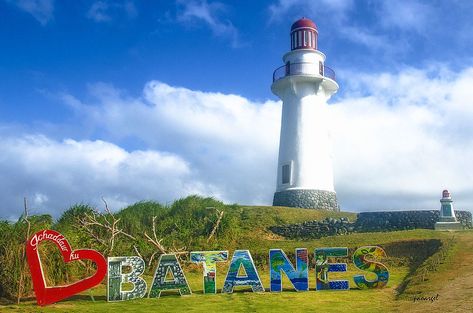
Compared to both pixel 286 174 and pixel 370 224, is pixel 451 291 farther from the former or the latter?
pixel 286 174

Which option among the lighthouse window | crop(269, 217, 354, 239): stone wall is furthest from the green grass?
the lighthouse window

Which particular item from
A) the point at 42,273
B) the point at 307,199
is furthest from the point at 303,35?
the point at 42,273

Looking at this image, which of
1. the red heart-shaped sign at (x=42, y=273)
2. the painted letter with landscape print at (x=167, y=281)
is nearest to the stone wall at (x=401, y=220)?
the painted letter with landscape print at (x=167, y=281)

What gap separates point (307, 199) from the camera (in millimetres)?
31859

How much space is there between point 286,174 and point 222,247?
409 inches

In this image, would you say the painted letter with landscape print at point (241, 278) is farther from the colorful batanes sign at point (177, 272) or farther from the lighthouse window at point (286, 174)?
the lighthouse window at point (286, 174)

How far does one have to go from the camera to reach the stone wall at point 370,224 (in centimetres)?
2717

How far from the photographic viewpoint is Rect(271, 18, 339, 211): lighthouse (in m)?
32.3

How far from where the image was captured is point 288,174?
32719 mm

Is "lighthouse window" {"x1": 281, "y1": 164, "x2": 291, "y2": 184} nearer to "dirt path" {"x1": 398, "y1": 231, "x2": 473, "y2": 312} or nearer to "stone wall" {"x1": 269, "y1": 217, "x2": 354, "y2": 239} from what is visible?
"stone wall" {"x1": 269, "y1": 217, "x2": 354, "y2": 239}

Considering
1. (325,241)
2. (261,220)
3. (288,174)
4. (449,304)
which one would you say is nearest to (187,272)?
(325,241)

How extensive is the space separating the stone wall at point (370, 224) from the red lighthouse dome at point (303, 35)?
1150cm

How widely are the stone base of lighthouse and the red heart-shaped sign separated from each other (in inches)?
764

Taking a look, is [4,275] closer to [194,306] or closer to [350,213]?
[194,306]
